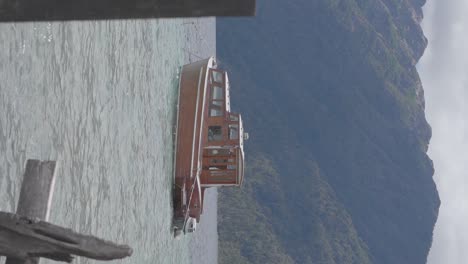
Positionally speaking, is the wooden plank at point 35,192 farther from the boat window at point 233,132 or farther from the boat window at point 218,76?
the boat window at point 218,76

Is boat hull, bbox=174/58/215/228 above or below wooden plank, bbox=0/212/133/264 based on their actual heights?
above

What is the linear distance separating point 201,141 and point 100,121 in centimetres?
444

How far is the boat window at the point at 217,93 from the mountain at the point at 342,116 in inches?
1371

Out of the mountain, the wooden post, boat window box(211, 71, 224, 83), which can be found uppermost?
the mountain

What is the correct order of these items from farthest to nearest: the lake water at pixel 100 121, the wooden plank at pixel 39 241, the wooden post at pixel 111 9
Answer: the lake water at pixel 100 121 < the wooden plank at pixel 39 241 < the wooden post at pixel 111 9

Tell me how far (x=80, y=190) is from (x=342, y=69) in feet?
192

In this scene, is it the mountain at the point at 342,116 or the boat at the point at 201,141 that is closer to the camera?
the boat at the point at 201,141

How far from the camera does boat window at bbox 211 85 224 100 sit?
14694mm

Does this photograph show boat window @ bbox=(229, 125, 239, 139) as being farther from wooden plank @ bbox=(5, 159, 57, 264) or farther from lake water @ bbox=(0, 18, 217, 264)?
wooden plank @ bbox=(5, 159, 57, 264)

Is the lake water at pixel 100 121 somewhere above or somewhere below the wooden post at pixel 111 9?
above

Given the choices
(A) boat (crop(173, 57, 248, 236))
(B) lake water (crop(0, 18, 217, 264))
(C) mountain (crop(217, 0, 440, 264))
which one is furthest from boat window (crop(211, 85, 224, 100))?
(C) mountain (crop(217, 0, 440, 264))

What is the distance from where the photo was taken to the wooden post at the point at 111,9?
306 cm

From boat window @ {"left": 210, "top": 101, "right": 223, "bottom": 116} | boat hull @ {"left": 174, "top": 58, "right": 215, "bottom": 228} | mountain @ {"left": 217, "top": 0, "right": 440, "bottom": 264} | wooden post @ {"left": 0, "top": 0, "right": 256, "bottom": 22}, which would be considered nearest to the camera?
wooden post @ {"left": 0, "top": 0, "right": 256, "bottom": 22}

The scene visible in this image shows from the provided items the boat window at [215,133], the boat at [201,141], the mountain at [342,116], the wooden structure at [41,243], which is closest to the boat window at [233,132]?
the boat at [201,141]
